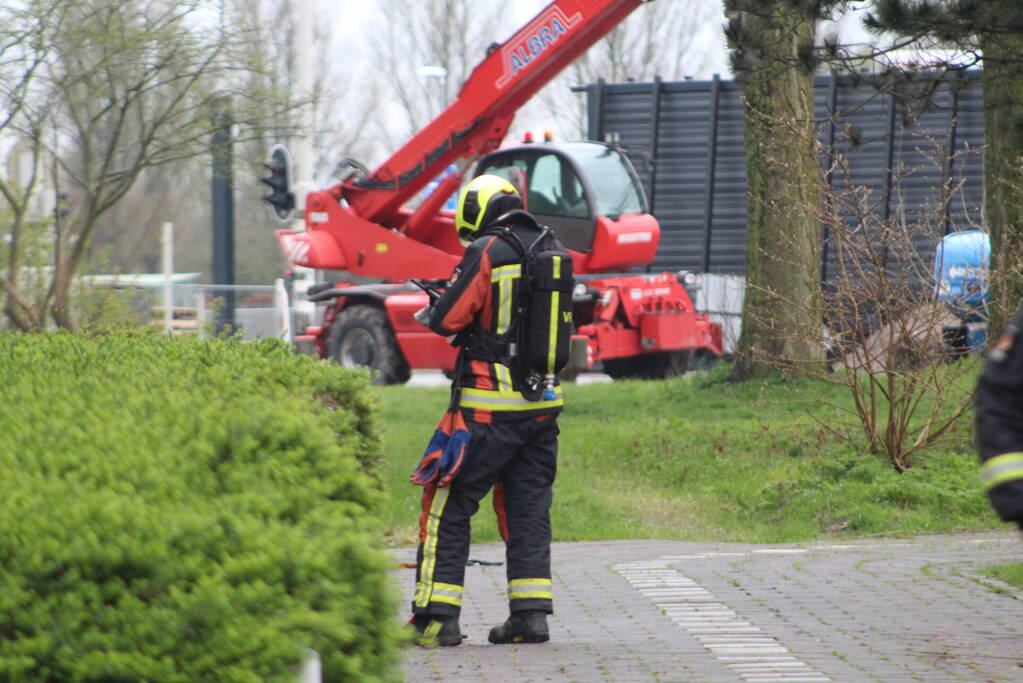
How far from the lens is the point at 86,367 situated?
6.27m

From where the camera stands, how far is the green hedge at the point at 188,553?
286cm

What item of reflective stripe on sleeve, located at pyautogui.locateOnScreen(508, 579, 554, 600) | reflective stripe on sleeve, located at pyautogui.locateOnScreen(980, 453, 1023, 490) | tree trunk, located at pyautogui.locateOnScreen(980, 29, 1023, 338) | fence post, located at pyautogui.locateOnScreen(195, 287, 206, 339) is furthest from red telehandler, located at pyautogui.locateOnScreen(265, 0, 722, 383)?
reflective stripe on sleeve, located at pyautogui.locateOnScreen(980, 453, 1023, 490)

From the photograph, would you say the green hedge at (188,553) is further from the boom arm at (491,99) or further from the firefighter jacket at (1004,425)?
the boom arm at (491,99)

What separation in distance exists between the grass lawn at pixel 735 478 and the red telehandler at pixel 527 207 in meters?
2.74

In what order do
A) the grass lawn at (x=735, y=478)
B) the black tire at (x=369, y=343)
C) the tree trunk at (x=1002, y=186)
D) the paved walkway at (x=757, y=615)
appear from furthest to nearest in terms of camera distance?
the black tire at (x=369, y=343) < the grass lawn at (x=735, y=478) < the tree trunk at (x=1002, y=186) < the paved walkway at (x=757, y=615)

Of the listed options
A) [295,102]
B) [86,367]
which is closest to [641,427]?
[295,102]

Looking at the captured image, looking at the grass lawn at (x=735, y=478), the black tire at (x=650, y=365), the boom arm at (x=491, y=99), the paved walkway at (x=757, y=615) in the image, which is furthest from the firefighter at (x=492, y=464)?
the black tire at (x=650, y=365)

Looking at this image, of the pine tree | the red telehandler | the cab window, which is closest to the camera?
the pine tree

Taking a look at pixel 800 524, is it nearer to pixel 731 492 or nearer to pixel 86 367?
pixel 731 492

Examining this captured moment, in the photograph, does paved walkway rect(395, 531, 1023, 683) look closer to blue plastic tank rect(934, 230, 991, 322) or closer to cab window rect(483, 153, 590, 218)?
blue plastic tank rect(934, 230, 991, 322)

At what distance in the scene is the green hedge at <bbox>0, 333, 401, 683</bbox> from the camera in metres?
2.86

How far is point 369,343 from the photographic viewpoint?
1881 centimetres

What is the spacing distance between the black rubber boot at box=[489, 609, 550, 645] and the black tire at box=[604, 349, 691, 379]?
41.6 feet

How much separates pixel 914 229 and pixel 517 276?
4526mm
